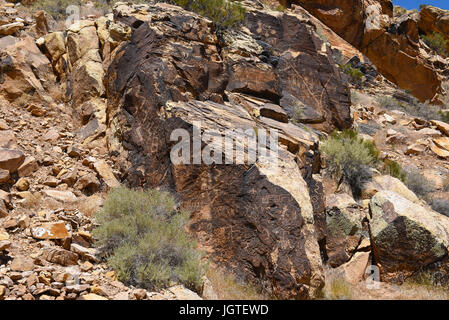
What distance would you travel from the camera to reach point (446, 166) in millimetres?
9570

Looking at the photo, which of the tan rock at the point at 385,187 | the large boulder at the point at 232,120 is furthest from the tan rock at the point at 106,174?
the tan rock at the point at 385,187

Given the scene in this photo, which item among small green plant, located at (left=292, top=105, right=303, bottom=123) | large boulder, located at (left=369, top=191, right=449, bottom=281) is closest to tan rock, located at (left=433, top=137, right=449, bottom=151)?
small green plant, located at (left=292, top=105, right=303, bottom=123)

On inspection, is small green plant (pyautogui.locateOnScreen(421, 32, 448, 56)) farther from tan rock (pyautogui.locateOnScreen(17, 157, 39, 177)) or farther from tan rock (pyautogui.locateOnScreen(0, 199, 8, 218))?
→ tan rock (pyautogui.locateOnScreen(0, 199, 8, 218))

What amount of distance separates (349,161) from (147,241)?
515 centimetres

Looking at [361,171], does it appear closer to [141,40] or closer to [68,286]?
[141,40]

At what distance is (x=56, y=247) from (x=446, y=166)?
9814 millimetres

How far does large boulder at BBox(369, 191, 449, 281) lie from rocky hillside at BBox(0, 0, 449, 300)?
0.07 ft

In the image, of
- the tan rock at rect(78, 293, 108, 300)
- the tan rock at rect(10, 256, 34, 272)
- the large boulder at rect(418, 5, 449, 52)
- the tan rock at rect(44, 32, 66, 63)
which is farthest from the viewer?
the large boulder at rect(418, 5, 449, 52)

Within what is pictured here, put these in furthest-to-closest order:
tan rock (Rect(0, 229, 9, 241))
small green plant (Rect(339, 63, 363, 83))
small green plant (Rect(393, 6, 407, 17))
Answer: small green plant (Rect(393, 6, 407, 17))
small green plant (Rect(339, 63, 363, 83))
tan rock (Rect(0, 229, 9, 241))

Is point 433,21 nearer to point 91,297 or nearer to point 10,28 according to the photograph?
point 10,28

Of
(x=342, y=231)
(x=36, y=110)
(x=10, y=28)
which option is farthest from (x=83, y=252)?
(x=10, y=28)

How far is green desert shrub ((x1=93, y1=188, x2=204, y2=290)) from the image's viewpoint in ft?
13.0

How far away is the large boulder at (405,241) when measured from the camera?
5352mm
